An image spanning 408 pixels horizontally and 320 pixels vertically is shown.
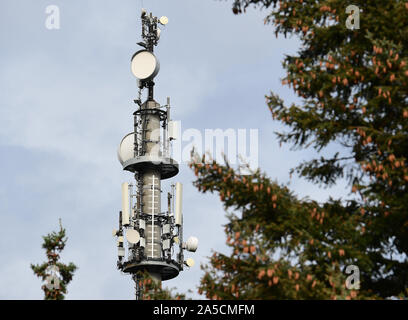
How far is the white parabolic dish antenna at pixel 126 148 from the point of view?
47.6 m

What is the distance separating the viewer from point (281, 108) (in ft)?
51.9

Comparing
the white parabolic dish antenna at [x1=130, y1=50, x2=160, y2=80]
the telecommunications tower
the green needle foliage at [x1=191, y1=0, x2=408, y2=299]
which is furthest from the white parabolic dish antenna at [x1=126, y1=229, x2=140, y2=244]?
the green needle foliage at [x1=191, y1=0, x2=408, y2=299]

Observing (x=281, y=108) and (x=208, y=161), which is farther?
(x=281, y=108)

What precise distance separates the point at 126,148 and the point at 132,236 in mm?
6644

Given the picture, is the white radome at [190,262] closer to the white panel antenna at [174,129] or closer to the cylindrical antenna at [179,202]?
the cylindrical antenna at [179,202]

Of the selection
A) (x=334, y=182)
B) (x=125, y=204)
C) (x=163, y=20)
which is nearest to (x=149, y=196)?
(x=125, y=204)

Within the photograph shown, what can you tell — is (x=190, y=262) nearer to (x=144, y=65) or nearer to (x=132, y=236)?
(x=132, y=236)

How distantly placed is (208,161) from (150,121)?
3270cm

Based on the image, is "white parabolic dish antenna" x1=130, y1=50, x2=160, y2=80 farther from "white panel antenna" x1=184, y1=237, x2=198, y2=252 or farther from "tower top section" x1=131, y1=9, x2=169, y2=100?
"white panel antenna" x1=184, y1=237, x2=198, y2=252

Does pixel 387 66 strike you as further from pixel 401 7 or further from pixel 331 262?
pixel 331 262

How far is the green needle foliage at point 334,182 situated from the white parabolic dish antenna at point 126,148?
105ft

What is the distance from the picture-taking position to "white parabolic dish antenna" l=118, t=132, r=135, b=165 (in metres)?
47.6
